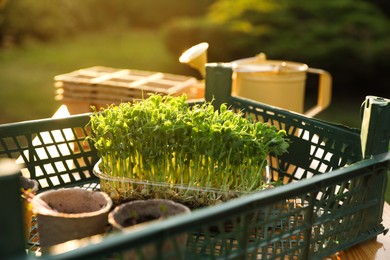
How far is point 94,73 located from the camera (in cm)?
331

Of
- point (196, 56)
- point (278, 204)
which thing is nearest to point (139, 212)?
point (278, 204)

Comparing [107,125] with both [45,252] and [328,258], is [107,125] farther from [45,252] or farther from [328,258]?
[328,258]

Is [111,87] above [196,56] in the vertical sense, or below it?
below

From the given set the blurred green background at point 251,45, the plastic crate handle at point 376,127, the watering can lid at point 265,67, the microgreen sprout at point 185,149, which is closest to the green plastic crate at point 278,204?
the plastic crate handle at point 376,127

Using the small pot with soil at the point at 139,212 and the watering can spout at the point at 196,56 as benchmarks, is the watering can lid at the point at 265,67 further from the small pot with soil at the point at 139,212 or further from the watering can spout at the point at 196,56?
the small pot with soil at the point at 139,212

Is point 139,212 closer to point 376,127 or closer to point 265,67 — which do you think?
point 376,127

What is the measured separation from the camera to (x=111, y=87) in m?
3.01

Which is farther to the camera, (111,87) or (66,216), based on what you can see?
(111,87)

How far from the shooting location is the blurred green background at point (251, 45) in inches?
344

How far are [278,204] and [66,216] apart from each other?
730mm

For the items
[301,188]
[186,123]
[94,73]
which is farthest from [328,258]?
[94,73]

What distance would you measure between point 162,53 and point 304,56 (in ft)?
15.9

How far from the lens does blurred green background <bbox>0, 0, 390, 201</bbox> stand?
8.74 meters

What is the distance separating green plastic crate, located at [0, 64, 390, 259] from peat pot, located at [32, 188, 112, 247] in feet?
0.28
